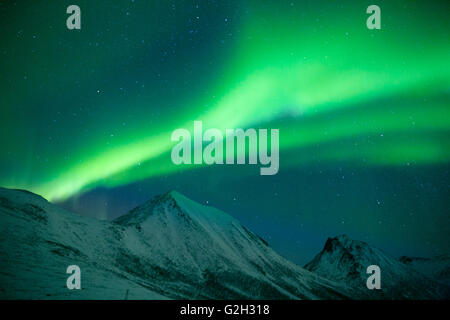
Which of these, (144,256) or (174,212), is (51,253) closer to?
(144,256)

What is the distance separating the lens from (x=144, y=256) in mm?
79375

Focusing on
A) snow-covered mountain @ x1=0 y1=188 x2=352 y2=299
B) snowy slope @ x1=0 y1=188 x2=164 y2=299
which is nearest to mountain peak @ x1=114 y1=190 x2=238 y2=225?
snow-covered mountain @ x1=0 y1=188 x2=352 y2=299

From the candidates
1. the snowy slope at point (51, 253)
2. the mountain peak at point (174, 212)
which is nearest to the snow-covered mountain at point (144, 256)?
the snowy slope at point (51, 253)

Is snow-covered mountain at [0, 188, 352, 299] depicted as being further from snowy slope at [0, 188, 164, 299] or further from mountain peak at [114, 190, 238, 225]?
mountain peak at [114, 190, 238, 225]

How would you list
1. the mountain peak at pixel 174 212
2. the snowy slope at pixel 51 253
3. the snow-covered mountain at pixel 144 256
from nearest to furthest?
the snowy slope at pixel 51 253 → the snow-covered mountain at pixel 144 256 → the mountain peak at pixel 174 212

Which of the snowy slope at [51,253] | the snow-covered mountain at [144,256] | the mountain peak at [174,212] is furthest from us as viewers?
the mountain peak at [174,212]

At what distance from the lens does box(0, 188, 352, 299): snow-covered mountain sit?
25266 millimetres

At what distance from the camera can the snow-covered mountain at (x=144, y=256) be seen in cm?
2527

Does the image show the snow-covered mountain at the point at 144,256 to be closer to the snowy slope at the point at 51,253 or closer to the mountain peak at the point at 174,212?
the snowy slope at the point at 51,253

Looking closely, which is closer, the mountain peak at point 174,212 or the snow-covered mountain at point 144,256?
the snow-covered mountain at point 144,256

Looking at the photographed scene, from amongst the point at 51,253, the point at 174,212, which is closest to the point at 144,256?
the point at 51,253
